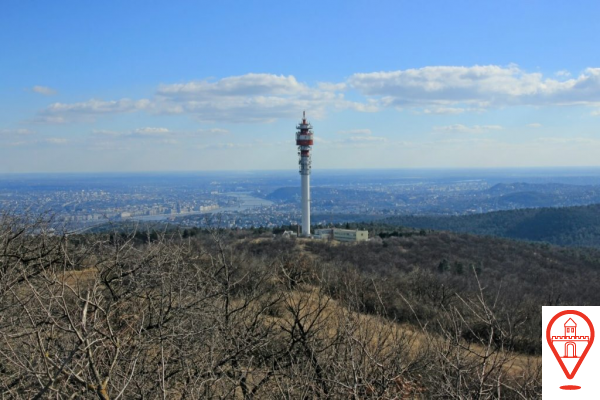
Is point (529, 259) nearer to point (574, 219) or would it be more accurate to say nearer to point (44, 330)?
point (574, 219)

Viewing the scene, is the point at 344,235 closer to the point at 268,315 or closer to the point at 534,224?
the point at 268,315

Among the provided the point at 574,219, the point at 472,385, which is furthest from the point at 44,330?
the point at 574,219

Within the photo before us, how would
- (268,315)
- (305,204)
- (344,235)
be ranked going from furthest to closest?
1. (305,204)
2. (344,235)
3. (268,315)

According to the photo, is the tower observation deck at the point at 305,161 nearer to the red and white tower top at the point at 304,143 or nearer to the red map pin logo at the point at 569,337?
the red and white tower top at the point at 304,143

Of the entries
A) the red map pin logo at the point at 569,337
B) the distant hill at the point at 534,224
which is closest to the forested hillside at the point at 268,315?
the red map pin logo at the point at 569,337

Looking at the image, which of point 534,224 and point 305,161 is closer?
point 305,161

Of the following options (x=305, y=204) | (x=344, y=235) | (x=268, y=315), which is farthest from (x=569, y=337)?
(x=305, y=204)
